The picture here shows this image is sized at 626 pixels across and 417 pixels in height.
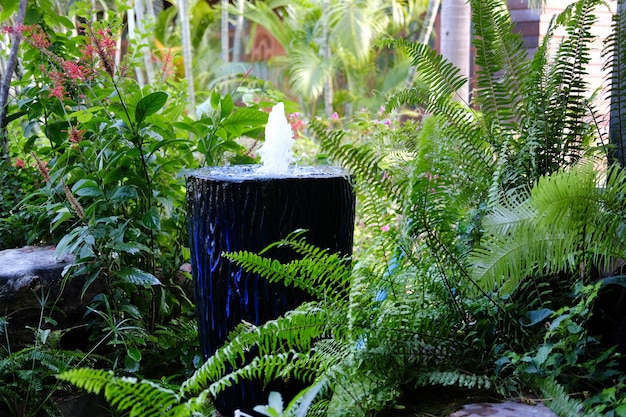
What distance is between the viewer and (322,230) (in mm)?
2506

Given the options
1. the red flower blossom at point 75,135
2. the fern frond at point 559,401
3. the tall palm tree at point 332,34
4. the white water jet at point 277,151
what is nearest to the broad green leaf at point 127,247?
the red flower blossom at point 75,135

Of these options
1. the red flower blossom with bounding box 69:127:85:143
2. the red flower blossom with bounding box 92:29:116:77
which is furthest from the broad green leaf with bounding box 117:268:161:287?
the red flower blossom with bounding box 92:29:116:77

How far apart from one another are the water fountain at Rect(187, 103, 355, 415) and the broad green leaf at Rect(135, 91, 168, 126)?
0.55m

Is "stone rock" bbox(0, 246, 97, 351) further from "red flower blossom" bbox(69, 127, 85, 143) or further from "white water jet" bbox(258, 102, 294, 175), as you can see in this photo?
"white water jet" bbox(258, 102, 294, 175)

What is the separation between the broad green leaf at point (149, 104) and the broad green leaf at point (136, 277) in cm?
68

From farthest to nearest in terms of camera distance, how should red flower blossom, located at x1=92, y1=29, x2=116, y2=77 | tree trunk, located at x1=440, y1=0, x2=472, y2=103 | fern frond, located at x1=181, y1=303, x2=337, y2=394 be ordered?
1. tree trunk, located at x1=440, y1=0, x2=472, y2=103
2. red flower blossom, located at x1=92, y1=29, x2=116, y2=77
3. fern frond, located at x1=181, y1=303, x2=337, y2=394

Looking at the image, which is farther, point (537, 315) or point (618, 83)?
point (618, 83)

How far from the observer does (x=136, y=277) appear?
2955 mm

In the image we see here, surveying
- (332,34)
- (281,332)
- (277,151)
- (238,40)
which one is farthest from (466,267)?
(238,40)

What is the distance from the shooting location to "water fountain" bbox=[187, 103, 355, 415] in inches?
94.7

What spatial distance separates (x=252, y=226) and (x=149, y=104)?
0.93m

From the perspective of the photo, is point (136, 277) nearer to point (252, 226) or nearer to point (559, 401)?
point (252, 226)

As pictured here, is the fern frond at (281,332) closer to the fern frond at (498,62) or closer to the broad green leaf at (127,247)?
the fern frond at (498,62)

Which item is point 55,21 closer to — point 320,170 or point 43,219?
point 43,219
